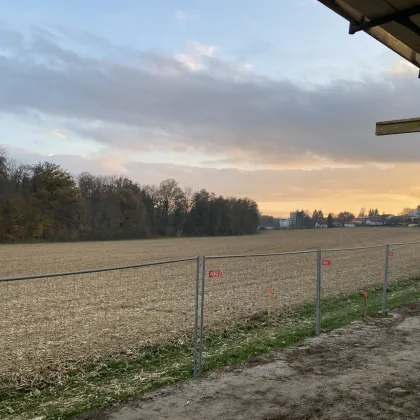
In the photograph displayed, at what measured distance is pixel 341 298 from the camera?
12234mm

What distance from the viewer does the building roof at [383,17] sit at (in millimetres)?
3127

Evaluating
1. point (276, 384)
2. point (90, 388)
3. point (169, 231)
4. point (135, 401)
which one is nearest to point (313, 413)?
point (276, 384)

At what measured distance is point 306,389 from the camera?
4.82 meters

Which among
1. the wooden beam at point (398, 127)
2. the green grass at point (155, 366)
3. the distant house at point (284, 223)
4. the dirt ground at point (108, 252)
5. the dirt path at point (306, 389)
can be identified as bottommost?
the dirt ground at point (108, 252)

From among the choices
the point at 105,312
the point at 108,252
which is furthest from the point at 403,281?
the point at 108,252

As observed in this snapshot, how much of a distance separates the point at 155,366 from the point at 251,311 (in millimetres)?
4056

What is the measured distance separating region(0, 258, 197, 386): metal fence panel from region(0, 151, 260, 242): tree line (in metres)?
64.9

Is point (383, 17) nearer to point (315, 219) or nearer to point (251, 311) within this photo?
point (251, 311)

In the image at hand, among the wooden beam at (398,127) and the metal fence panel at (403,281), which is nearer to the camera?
the wooden beam at (398,127)

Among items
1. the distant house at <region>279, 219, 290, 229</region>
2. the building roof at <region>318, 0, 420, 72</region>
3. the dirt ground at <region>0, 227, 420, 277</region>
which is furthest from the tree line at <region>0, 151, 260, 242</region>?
the building roof at <region>318, 0, 420, 72</region>

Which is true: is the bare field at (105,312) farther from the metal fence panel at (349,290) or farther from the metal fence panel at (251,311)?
the metal fence panel at (349,290)

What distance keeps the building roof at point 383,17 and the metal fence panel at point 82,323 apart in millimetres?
3598

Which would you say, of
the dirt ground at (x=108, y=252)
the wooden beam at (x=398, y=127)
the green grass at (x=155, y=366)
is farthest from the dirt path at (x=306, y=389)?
the dirt ground at (x=108, y=252)

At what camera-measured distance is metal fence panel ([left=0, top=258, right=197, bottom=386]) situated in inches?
226
